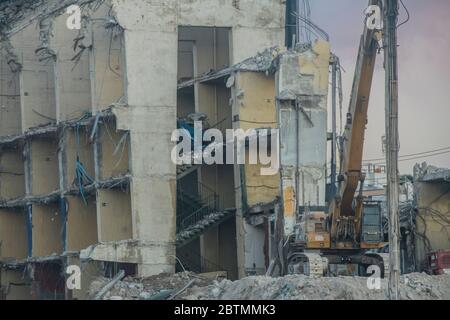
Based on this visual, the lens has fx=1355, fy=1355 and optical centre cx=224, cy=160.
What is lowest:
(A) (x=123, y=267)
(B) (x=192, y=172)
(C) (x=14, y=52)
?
(A) (x=123, y=267)

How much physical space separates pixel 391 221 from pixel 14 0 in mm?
33874

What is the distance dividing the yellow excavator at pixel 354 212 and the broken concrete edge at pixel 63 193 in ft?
40.3

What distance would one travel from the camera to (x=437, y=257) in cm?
4609

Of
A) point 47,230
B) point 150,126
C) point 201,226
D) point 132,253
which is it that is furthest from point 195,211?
point 47,230

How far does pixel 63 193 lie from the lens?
2242 inches

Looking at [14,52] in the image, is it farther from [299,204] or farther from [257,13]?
[299,204]

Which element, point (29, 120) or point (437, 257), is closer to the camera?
point (437, 257)

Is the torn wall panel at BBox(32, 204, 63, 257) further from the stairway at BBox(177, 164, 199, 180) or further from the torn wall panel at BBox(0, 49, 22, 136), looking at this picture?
the stairway at BBox(177, 164, 199, 180)

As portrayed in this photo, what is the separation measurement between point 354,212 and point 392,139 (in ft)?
22.3

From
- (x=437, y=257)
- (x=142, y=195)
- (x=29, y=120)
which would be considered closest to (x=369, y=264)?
(x=437, y=257)

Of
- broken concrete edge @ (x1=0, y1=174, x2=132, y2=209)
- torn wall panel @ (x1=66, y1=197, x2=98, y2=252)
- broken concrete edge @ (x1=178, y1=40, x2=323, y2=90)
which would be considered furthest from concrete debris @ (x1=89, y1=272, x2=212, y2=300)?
broken concrete edge @ (x1=178, y1=40, x2=323, y2=90)

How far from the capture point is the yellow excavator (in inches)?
1588

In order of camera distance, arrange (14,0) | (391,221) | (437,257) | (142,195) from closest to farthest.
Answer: (391,221) → (437,257) → (142,195) → (14,0)

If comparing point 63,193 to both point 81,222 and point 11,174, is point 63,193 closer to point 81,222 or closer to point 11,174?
point 81,222
